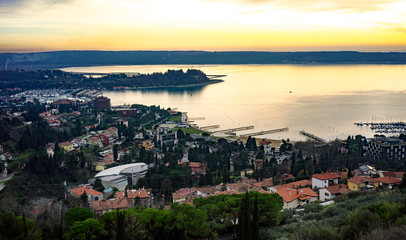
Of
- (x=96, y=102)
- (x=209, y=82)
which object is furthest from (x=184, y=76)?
(x=96, y=102)

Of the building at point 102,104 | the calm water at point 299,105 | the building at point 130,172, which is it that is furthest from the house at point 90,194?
the building at point 102,104

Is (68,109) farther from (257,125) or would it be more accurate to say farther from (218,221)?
(218,221)

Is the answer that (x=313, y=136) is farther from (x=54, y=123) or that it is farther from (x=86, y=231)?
(x=86, y=231)

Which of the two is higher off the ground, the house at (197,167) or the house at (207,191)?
the house at (207,191)

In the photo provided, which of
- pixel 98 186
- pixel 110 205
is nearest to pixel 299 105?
pixel 98 186

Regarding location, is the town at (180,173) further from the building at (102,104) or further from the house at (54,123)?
the building at (102,104)

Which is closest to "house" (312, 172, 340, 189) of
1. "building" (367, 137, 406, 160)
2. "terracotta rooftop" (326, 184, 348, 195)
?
"terracotta rooftop" (326, 184, 348, 195)
